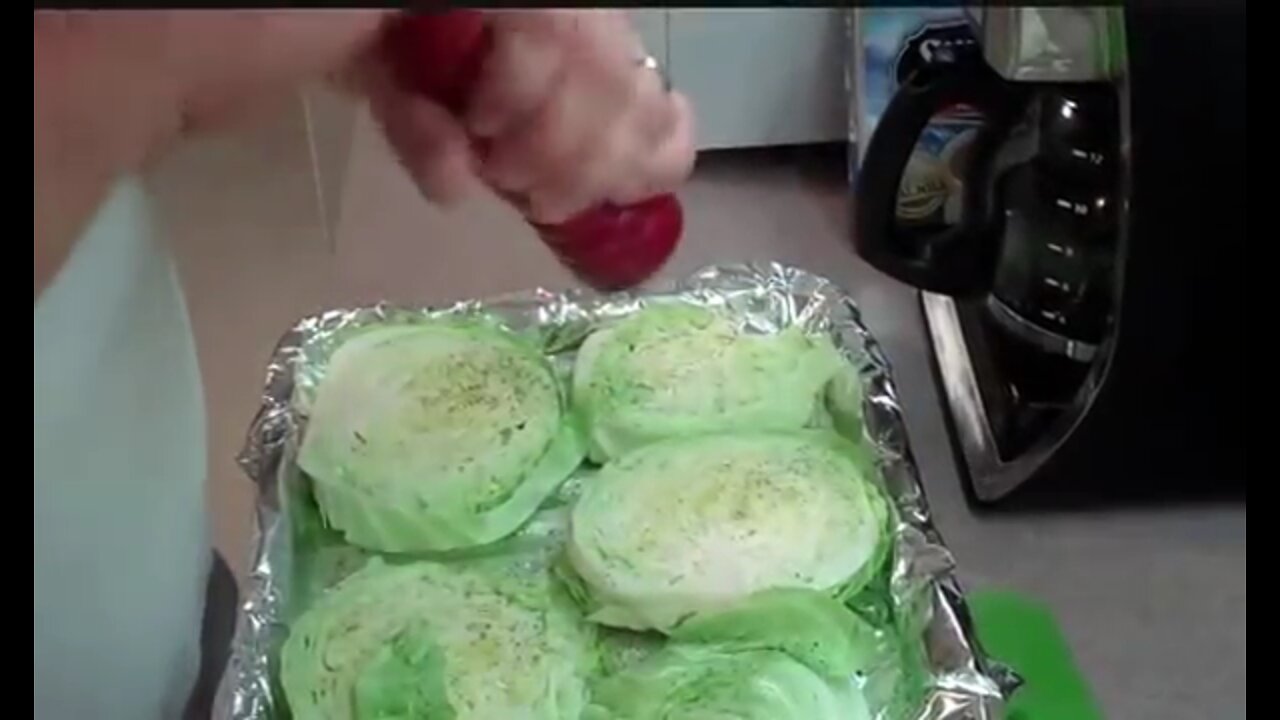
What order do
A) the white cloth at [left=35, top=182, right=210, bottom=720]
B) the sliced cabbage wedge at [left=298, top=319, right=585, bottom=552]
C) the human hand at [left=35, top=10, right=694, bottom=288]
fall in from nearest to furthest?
the human hand at [left=35, top=10, right=694, bottom=288]
the white cloth at [left=35, top=182, right=210, bottom=720]
the sliced cabbage wedge at [left=298, top=319, right=585, bottom=552]

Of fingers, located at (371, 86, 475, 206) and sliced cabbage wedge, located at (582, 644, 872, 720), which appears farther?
sliced cabbage wedge, located at (582, 644, 872, 720)

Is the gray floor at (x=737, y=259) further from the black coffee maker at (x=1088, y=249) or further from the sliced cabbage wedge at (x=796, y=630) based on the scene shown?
the sliced cabbage wedge at (x=796, y=630)

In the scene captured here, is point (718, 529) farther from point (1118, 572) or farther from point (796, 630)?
point (1118, 572)

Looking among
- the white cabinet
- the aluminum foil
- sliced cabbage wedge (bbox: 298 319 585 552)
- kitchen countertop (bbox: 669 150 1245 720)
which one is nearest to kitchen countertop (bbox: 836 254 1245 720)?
kitchen countertop (bbox: 669 150 1245 720)

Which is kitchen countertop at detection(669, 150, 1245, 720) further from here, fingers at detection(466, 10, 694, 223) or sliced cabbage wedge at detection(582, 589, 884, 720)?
fingers at detection(466, 10, 694, 223)

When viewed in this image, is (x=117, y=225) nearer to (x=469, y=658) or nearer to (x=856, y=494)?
(x=469, y=658)

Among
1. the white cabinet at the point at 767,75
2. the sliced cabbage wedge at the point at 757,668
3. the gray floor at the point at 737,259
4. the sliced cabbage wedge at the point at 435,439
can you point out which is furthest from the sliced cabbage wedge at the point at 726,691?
the white cabinet at the point at 767,75

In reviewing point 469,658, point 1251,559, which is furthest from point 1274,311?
point 469,658
